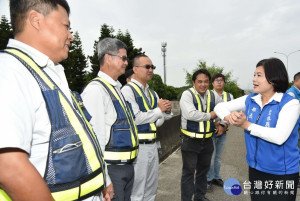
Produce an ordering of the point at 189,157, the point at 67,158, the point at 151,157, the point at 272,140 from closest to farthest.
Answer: the point at 67,158, the point at 272,140, the point at 151,157, the point at 189,157

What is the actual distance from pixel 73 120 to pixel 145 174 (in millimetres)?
2460

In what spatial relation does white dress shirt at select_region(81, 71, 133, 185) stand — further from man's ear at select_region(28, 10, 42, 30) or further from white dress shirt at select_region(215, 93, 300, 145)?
white dress shirt at select_region(215, 93, 300, 145)

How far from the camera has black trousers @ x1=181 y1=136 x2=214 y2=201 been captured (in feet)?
13.5

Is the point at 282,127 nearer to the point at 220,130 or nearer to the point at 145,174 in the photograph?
the point at 145,174

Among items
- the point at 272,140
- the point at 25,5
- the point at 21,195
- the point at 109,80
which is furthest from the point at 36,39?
the point at 272,140

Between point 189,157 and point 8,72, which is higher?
point 8,72

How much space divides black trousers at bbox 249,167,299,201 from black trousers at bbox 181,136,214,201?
1.60 m

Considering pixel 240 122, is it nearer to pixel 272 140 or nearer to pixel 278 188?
pixel 272 140

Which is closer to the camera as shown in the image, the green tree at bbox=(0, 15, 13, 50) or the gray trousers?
the gray trousers

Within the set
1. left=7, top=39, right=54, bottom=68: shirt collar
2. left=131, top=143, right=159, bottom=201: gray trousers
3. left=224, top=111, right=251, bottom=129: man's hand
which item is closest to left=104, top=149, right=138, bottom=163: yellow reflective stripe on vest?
left=131, top=143, right=159, bottom=201: gray trousers

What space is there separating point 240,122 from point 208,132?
1.89 m

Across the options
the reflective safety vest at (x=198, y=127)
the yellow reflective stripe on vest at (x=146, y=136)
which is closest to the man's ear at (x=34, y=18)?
the yellow reflective stripe on vest at (x=146, y=136)

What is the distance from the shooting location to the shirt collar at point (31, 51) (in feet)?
4.40

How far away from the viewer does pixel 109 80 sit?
3.00 meters
